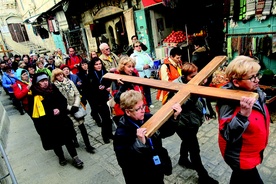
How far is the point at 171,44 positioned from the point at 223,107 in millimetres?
7169

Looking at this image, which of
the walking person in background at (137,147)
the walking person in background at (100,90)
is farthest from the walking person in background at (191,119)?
the walking person in background at (100,90)

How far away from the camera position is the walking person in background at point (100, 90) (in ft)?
14.0

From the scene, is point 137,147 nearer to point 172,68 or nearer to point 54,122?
point 172,68

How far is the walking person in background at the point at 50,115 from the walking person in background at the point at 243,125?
2917 millimetres

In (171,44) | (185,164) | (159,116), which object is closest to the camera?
(159,116)

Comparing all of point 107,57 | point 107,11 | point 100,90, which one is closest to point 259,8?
point 107,57

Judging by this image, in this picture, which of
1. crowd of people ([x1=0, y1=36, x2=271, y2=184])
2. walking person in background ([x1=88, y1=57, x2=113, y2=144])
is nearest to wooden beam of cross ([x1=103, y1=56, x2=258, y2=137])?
crowd of people ([x1=0, y1=36, x2=271, y2=184])

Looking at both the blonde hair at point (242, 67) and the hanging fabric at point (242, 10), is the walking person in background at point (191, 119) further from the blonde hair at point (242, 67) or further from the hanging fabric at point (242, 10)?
the hanging fabric at point (242, 10)

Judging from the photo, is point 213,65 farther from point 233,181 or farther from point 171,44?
point 171,44

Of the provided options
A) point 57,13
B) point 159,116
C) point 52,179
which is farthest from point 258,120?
point 57,13

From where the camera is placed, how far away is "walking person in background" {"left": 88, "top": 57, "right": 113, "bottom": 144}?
4273mm

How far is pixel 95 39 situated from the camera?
46.1 feet

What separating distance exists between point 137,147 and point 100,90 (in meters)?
2.83

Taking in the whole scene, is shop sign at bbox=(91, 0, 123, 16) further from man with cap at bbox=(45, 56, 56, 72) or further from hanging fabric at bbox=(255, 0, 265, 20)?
hanging fabric at bbox=(255, 0, 265, 20)
